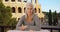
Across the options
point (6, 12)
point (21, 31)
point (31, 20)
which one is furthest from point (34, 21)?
point (6, 12)

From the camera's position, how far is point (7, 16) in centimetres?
1146

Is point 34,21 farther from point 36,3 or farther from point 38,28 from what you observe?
point 36,3

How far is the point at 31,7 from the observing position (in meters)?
1.67

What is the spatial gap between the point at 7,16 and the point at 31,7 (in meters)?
9.87

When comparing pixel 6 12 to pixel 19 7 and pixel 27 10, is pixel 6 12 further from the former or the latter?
pixel 19 7

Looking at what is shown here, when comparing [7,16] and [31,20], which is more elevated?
[31,20]

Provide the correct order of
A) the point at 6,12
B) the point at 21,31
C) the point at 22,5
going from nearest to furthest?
1. the point at 21,31
2. the point at 6,12
3. the point at 22,5

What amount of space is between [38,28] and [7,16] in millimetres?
9889

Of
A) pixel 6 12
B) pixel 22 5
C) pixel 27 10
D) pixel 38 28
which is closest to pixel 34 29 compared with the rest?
pixel 38 28

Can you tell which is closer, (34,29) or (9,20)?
(34,29)

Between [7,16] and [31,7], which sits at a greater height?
[31,7]

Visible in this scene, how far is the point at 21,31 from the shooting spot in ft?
5.24

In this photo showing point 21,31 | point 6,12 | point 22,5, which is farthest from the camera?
point 22,5

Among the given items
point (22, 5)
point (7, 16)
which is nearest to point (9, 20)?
point (7, 16)
